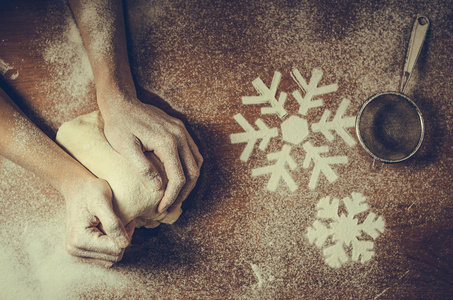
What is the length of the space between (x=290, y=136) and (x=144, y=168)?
436mm

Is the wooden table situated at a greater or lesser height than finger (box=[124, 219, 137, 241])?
greater

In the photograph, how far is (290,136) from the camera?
33.9 inches

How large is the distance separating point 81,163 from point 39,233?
27cm

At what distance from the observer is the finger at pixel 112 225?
651 millimetres

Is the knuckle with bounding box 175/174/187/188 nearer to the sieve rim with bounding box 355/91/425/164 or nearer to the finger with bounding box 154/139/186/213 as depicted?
the finger with bounding box 154/139/186/213

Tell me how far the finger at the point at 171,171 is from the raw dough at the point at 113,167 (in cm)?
2

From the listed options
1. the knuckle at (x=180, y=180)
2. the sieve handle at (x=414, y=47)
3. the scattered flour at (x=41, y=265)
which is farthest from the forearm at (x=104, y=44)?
the sieve handle at (x=414, y=47)

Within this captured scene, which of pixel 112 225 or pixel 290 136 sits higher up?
pixel 290 136

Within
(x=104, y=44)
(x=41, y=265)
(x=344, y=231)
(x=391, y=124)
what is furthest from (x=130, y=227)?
(x=391, y=124)

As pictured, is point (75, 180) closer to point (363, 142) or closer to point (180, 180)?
point (180, 180)

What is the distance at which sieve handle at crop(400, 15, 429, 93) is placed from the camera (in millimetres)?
867

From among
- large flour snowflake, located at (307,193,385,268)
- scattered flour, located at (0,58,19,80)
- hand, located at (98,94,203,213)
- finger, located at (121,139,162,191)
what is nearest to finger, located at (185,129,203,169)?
hand, located at (98,94,203,213)

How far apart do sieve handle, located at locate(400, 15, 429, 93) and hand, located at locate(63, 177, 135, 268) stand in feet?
2.92

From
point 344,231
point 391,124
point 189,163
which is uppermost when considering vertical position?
point 391,124
